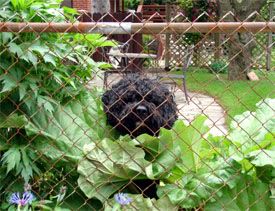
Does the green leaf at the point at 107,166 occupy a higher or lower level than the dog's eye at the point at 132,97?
lower

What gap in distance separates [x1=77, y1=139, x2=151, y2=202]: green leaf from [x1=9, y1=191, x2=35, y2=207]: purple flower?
31cm

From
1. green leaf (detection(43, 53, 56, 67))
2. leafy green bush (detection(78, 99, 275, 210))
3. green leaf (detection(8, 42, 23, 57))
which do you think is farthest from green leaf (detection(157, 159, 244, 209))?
green leaf (detection(8, 42, 23, 57))

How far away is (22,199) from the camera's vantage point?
3314 mm

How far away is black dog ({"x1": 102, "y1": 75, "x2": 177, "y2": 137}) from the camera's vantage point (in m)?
3.77

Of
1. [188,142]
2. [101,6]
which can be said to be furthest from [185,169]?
[101,6]

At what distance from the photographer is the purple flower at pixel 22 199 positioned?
10.7ft

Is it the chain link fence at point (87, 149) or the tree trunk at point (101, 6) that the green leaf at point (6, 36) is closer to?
the chain link fence at point (87, 149)

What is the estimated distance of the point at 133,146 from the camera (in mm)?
3416

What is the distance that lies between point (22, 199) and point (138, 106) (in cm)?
98

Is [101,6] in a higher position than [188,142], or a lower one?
lower

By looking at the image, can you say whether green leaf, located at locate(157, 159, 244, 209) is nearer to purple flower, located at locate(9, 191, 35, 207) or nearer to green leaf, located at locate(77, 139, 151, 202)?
green leaf, located at locate(77, 139, 151, 202)

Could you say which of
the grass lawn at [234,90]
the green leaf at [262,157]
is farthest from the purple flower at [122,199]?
the grass lawn at [234,90]

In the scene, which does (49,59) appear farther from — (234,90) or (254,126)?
(234,90)

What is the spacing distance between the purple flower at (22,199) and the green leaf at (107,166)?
309 millimetres
